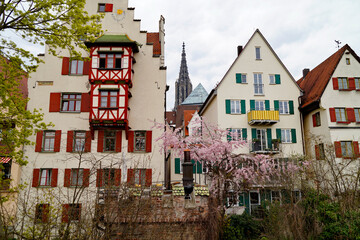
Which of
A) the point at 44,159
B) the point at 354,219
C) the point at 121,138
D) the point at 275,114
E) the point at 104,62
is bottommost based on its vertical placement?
the point at 354,219

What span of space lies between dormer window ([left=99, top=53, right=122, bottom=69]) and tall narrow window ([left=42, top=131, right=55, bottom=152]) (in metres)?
6.46

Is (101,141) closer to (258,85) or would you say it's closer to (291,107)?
(258,85)

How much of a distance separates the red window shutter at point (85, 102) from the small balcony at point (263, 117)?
1367cm

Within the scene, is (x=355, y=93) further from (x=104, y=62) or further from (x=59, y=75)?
(x=59, y=75)

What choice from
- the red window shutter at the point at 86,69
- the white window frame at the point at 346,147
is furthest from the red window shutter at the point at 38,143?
the white window frame at the point at 346,147

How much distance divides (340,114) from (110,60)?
64.8 ft

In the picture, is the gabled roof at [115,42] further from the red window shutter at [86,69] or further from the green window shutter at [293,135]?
the green window shutter at [293,135]

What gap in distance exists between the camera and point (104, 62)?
23062 millimetres

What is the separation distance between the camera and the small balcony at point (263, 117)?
1014 inches

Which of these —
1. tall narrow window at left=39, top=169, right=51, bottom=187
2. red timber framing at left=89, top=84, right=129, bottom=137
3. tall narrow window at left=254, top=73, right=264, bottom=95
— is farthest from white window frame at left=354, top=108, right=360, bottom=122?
tall narrow window at left=39, top=169, right=51, bottom=187

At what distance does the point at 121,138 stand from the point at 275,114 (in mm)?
13465

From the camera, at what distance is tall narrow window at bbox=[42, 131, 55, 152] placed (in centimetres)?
2250

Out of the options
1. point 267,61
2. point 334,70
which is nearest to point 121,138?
point 267,61

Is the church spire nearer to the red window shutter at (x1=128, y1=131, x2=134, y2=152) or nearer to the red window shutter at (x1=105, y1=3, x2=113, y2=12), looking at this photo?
the red window shutter at (x1=105, y1=3, x2=113, y2=12)
